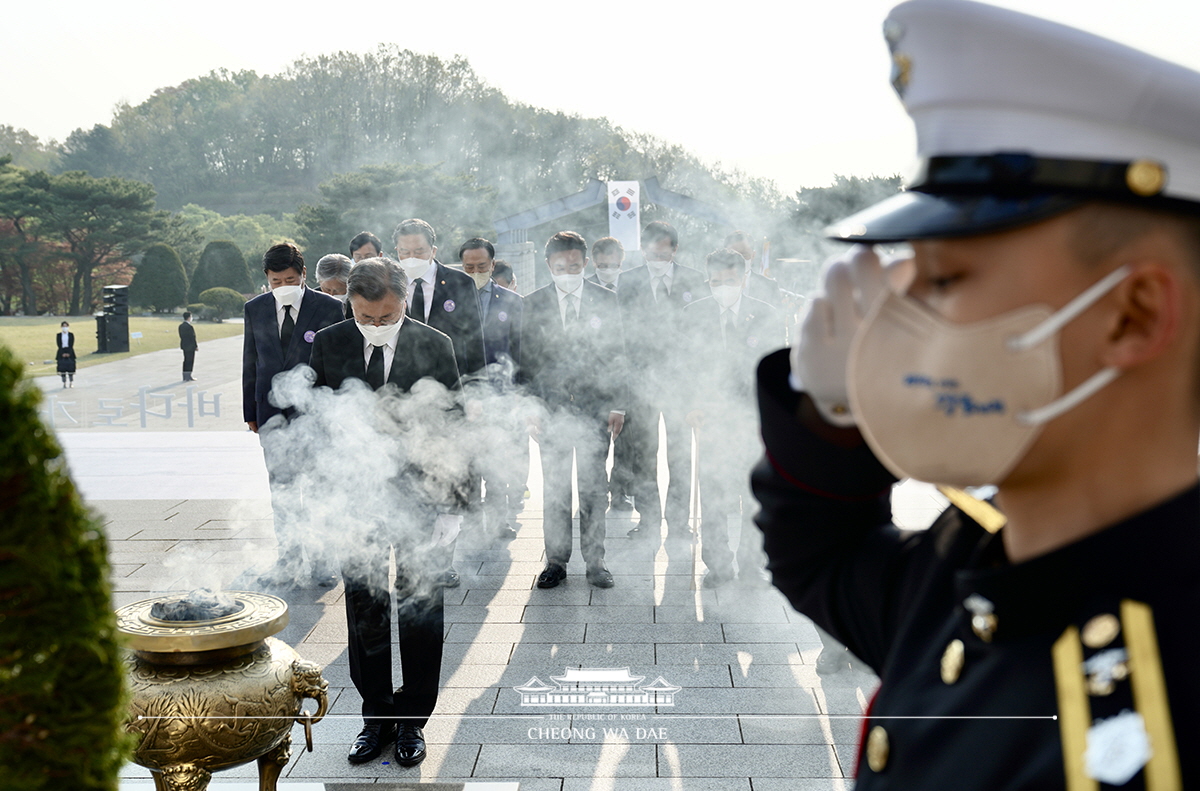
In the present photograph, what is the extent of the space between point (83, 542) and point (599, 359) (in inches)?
207

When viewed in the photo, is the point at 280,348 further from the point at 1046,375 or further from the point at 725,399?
the point at 1046,375

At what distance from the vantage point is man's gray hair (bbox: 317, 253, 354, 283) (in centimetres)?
711

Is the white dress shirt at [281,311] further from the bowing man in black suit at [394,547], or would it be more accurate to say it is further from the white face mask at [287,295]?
the bowing man in black suit at [394,547]

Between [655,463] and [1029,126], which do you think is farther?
[655,463]

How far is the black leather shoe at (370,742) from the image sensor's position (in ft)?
12.3

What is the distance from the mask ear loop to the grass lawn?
10190 millimetres

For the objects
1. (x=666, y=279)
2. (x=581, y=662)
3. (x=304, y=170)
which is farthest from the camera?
(x=304, y=170)

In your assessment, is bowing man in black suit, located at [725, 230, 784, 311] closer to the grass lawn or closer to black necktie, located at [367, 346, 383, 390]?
black necktie, located at [367, 346, 383, 390]

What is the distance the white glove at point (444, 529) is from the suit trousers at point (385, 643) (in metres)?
0.31

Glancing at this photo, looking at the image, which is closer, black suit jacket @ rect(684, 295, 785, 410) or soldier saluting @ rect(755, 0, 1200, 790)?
soldier saluting @ rect(755, 0, 1200, 790)

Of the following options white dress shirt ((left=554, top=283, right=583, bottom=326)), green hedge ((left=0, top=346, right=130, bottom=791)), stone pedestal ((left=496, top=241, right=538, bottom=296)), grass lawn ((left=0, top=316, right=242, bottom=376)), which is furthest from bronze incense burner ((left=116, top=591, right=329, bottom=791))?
stone pedestal ((left=496, top=241, right=538, bottom=296))

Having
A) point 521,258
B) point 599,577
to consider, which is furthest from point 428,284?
point 521,258

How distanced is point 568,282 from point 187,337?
10.5 metres

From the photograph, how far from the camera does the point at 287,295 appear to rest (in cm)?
607
